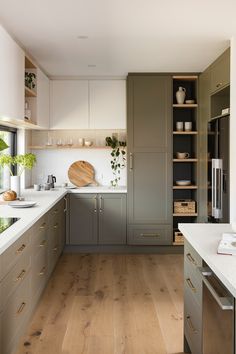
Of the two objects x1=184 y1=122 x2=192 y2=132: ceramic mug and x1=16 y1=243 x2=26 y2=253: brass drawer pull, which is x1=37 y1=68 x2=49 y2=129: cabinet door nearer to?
x1=184 y1=122 x2=192 y2=132: ceramic mug

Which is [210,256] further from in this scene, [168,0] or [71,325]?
[168,0]

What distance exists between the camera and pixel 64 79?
551cm

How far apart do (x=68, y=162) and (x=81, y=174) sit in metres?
0.27

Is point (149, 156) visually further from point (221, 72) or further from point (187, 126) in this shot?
point (221, 72)

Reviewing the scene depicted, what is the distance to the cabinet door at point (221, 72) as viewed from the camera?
398 centimetres

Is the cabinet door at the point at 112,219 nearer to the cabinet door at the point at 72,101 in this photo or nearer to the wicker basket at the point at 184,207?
the wicker basket at the point at 184,207

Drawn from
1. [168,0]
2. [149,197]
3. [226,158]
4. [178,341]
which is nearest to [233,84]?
[226,158]

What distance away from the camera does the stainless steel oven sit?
61.1 inches

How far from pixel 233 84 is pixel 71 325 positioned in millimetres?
2597

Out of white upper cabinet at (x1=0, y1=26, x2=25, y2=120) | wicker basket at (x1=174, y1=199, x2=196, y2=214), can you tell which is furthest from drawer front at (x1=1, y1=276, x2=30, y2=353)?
wicker basket at (x1=174, y1=199, x2=196, y2=214)

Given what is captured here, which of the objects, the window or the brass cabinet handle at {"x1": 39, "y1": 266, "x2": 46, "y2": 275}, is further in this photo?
the window

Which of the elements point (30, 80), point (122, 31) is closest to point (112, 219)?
point (30, 80)

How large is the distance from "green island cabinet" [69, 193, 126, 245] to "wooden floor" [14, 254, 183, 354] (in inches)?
15.3

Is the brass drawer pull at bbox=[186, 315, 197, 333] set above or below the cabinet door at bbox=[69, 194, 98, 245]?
below
